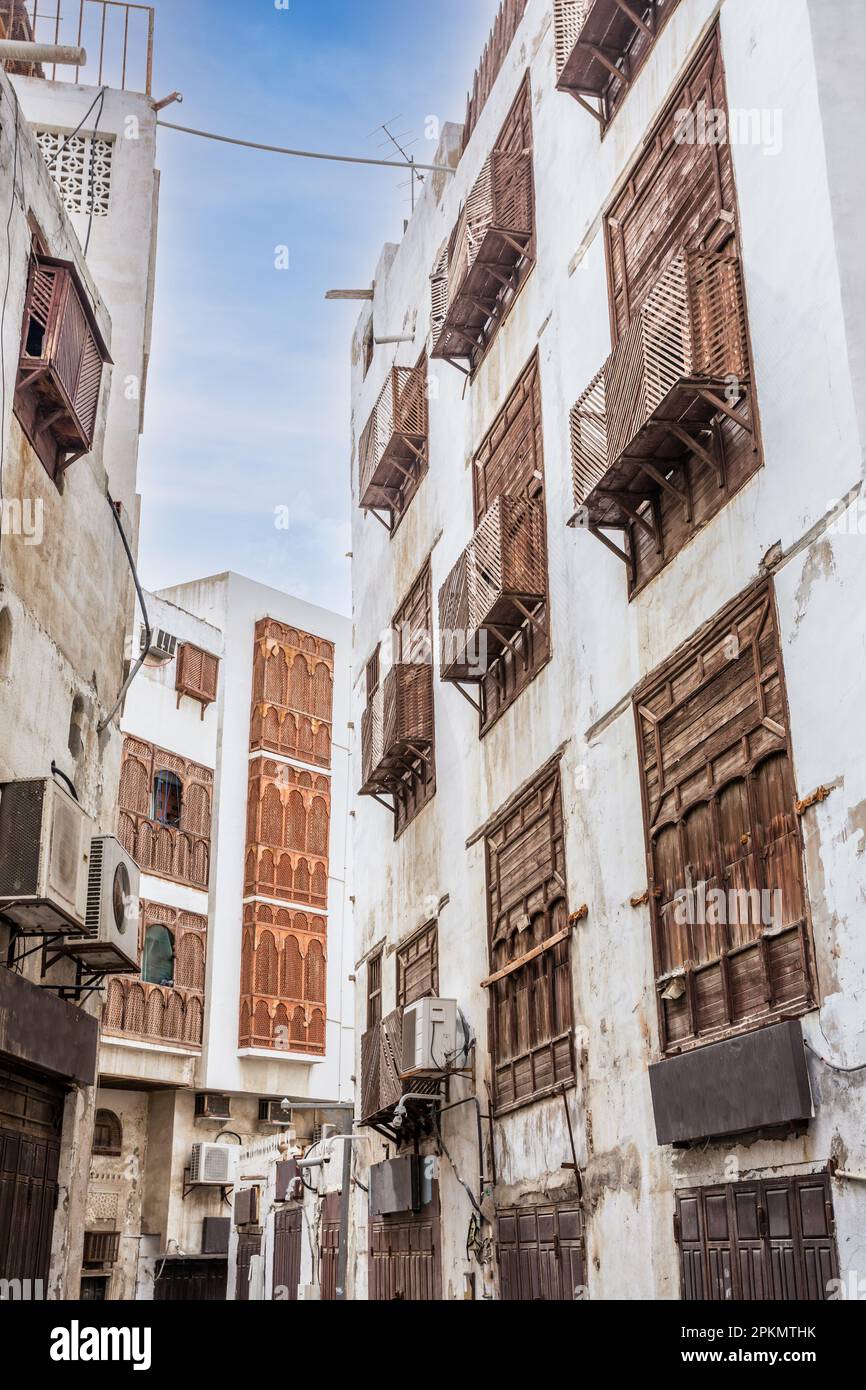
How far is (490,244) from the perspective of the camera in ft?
56.7

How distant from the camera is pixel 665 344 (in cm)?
1123

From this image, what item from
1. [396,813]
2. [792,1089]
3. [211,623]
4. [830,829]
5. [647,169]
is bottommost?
[792,1089]

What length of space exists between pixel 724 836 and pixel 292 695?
28.3 metres

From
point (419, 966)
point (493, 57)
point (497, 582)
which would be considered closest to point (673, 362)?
point (497, 582)

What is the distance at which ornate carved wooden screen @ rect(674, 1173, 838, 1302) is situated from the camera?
9000 millimetres

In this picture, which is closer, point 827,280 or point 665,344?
point 827,280

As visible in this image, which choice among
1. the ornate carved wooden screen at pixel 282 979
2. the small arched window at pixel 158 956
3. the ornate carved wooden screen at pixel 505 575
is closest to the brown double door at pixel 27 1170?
the ornate carved wooden screen at pixel 505 575

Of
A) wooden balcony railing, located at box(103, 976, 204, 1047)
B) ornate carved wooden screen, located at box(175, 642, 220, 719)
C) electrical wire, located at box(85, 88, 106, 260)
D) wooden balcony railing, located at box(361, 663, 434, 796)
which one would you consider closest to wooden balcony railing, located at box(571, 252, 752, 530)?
wooden balcony railing, located at box(361, 663, 434, 796)

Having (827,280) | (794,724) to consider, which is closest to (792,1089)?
(794,724)

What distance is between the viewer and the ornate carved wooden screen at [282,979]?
34844 millimetres

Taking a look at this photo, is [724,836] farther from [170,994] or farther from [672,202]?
[170,994]

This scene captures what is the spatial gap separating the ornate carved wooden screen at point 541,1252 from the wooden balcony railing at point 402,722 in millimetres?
6943

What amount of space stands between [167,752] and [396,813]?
1466cm
